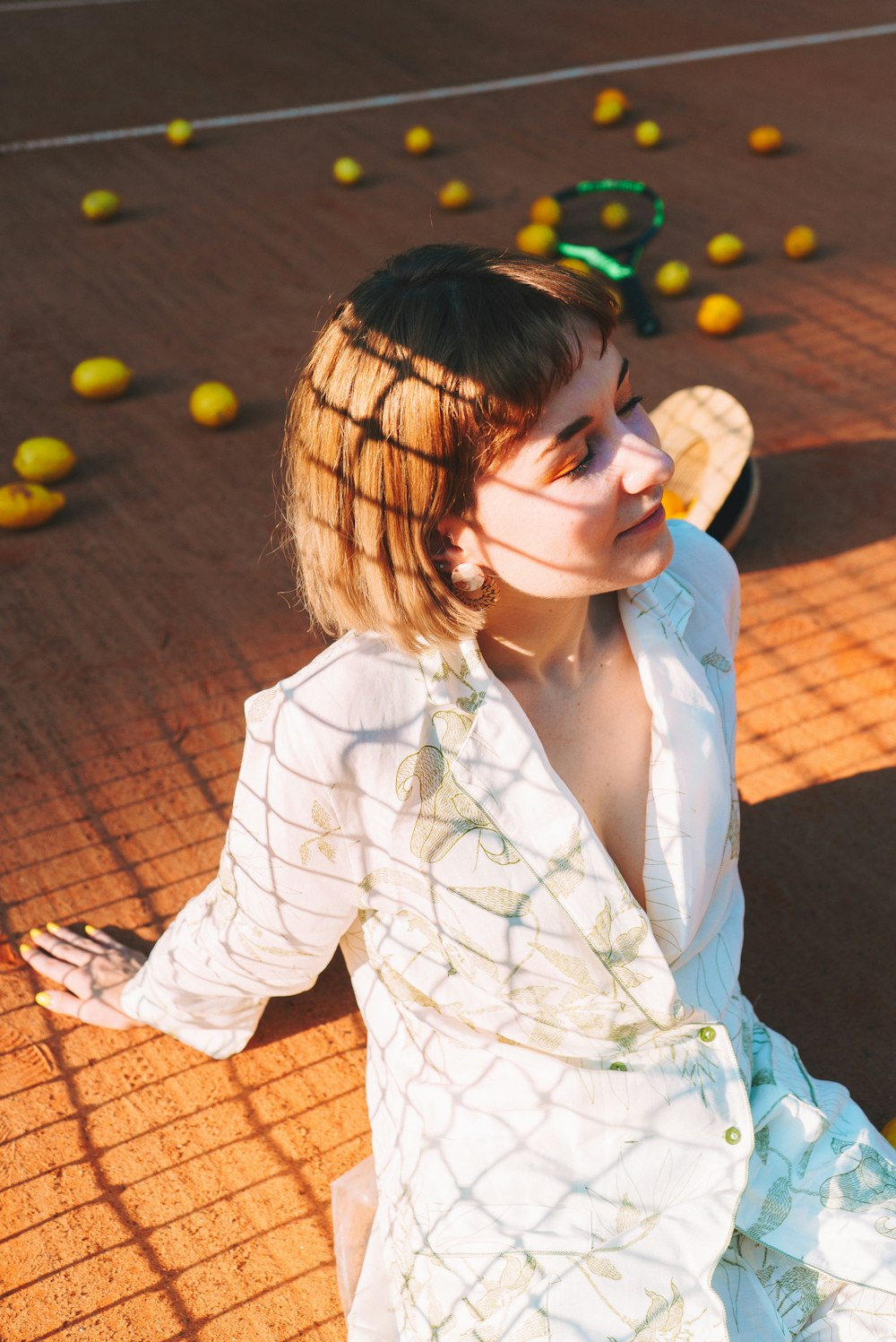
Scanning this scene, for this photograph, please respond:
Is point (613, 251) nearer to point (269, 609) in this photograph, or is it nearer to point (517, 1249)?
point (269, 609)

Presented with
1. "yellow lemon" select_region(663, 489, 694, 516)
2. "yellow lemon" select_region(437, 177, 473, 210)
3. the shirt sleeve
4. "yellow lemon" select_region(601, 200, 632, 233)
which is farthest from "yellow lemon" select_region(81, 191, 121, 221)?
the shirt sleeve

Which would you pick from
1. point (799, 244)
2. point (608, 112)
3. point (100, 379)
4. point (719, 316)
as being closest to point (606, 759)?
point (100, 379)

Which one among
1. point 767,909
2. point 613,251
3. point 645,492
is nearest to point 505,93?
point 613,251

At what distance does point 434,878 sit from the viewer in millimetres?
1366

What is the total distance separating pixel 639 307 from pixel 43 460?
7.10 feet

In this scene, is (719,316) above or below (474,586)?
below

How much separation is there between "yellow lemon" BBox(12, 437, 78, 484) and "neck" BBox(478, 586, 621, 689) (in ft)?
7.79

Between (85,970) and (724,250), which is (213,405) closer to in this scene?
(85,970)

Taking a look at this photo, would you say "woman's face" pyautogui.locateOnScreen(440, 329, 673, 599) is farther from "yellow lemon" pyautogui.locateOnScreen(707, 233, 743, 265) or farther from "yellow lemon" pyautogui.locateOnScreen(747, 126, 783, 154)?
"yellow lemon" pyautogui.locateOnScreen(747, 126, 783, 154)

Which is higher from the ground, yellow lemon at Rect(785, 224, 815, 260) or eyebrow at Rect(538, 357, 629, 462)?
eyebrow at Rect(538, 357, 629, 462)

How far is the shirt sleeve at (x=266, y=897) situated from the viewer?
136 cm

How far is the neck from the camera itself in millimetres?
1413

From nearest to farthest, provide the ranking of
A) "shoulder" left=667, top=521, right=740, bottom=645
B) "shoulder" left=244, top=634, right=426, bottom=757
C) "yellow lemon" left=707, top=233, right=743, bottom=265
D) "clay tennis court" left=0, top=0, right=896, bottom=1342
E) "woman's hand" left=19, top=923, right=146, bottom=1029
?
1. "shoulder" left=244, top=634, right=426, bottom=757
2. "shoulder" left=667, top=521, right=740, bottom=645
3. "clay tennis court" left=0, top=0, right=896, bottom=1342
4. "woman's hand" left=19, top=923, right=146, bottom=1029
5. "yellow lemon" left=707, top=233, right=743, bottom=265

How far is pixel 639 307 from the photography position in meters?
4.19
